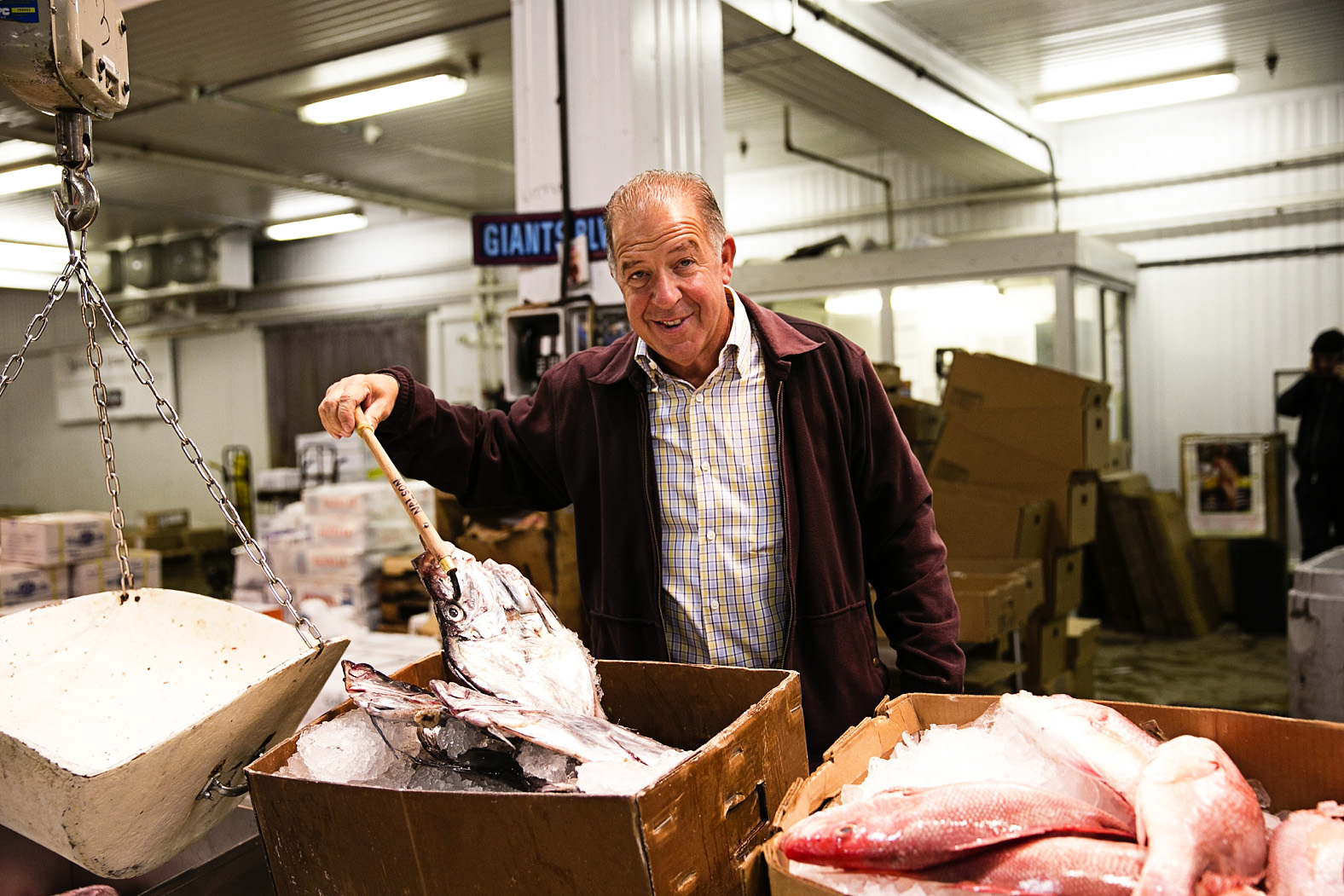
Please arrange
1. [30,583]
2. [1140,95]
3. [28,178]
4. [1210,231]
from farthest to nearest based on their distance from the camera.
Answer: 1. [28,178]
2. [1210,231]
3. [1140,95]
4. [30,583]

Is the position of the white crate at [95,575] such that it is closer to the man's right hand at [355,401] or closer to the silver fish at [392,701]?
the man's right hand at [355,401]

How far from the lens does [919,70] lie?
6.77 meters

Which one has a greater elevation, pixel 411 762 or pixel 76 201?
pixel 76 201

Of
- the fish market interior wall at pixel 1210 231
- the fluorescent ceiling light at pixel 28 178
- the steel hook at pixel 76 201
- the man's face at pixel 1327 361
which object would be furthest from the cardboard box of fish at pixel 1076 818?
the fluorescent ceiling light at pixel 28 178

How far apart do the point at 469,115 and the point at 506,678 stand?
297 inches

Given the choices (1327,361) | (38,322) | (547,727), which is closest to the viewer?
(547,727)

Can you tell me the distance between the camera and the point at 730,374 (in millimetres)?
1845

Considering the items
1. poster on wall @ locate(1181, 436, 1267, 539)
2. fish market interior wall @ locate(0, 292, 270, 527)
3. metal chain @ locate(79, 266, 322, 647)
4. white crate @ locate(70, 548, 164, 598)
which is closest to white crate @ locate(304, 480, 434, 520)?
white crate @ locate(70, 548, 164, 598)

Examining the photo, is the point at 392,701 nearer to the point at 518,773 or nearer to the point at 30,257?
the point at 518,773

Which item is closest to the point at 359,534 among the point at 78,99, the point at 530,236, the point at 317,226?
the point at 530,236

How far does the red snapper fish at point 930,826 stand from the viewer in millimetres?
937

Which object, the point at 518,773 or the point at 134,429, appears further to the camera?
the point at 134,429

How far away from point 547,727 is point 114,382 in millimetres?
15125

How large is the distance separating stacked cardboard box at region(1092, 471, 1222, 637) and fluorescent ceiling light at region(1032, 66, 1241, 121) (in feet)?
9.73
